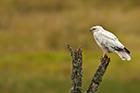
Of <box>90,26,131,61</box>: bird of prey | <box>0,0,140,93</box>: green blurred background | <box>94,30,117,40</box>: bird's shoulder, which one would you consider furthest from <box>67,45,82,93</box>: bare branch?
<box>0,0,140,93</box>: green blurred background

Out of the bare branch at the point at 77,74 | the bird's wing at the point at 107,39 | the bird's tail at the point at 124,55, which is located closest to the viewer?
the bare branch at the point at 77,74

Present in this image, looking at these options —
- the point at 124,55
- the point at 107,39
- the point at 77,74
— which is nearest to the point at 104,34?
the point at 107,39

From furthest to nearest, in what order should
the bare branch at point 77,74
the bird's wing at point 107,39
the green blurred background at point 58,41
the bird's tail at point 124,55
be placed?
1. the green blurred background at point 58,41
2. the bird's wing at point 107,39
3. the bird's tail at point 124,55
4. the bare branch at point 77,74

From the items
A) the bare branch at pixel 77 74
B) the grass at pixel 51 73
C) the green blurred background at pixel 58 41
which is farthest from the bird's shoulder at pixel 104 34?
the grass at pixel 51 73

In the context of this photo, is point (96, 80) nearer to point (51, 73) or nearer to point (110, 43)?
point (110, 43)

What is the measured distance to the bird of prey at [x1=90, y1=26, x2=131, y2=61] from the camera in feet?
21.9

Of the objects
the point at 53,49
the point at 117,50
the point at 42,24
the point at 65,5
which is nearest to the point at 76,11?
the point at 65,5

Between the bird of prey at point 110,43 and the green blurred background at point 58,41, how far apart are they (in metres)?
4.68

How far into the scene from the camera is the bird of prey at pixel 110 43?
6686 mm

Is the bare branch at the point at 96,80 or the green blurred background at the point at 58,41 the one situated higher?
the green blurred background at the point at 58,41

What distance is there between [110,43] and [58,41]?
1277 centimetres

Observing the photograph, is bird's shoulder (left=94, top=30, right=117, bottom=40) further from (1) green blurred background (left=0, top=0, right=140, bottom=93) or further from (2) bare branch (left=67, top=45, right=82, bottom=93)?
(1) green blurred background (left=0, top=0, right=140, bottom=93)

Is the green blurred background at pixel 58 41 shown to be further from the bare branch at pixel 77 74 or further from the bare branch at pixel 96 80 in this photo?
the bare branch at pixel 77 74

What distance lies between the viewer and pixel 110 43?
7.00 metres
